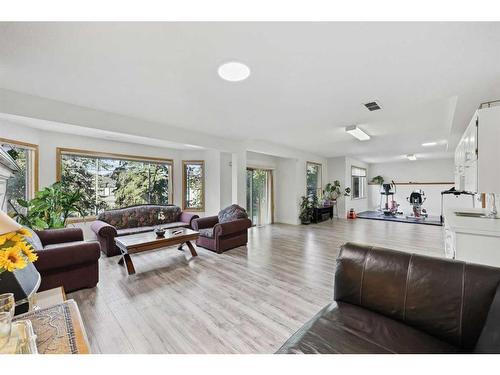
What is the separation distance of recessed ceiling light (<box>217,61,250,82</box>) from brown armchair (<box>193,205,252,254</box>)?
2.50m

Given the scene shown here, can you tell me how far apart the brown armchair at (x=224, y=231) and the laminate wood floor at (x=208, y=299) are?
16 centimetres

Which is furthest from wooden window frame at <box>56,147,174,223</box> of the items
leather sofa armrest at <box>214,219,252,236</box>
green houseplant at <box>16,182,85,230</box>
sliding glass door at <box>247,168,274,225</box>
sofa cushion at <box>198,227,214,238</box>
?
leather sofa armrest at <box>214,219,252,236</box>

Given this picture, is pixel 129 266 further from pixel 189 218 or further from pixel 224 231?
pixel 189 218

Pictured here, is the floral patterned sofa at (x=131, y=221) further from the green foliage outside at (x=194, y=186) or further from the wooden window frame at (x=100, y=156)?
the green foliage outside at (x=194, y=186)

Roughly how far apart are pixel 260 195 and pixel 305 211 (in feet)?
5.38

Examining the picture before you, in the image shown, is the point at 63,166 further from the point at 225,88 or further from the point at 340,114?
the point at 340,114

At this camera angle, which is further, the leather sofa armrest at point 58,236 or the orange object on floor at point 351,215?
the orange object on floor at point 351,215

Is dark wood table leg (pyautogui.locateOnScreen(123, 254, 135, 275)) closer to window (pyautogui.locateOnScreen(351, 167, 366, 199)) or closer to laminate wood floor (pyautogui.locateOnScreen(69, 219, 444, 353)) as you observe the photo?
laminate wood floor (pyautogui.locateOnScreen(69, 219, 444, 353))

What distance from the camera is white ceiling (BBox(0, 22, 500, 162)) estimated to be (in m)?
1.52

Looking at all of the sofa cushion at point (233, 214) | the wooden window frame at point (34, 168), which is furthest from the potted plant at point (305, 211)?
the wooden window frame at point (34, 168)

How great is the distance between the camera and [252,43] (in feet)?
5.40

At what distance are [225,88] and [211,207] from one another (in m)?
3.98

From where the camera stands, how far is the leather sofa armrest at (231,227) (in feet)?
12.5
